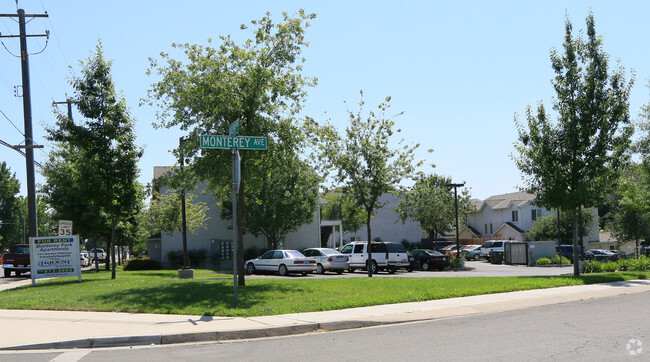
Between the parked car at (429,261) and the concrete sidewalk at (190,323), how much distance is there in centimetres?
2081

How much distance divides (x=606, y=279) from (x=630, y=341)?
11.8 m

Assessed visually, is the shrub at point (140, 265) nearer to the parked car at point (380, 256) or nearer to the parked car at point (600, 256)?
the parked car at point (380, 256)

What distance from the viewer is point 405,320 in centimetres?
1118

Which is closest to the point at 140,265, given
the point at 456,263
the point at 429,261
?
the point at 429,261

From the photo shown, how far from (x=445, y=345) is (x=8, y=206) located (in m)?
90.2

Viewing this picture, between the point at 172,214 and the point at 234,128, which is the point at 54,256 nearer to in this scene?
the point at 234,128

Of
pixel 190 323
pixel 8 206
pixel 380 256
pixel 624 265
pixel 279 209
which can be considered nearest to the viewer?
pixel 190 323

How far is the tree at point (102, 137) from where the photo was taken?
20.9m

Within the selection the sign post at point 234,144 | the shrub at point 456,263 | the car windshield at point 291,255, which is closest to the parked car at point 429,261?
the shrub at point 456,263

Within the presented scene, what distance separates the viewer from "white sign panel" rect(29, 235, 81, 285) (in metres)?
19.9

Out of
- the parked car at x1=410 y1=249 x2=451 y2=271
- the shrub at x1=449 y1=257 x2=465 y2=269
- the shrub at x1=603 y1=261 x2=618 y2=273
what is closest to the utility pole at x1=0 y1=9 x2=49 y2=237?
the parked car at x1=410 y1=249 x2=451 y2=271

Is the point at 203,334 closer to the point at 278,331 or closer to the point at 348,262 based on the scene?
the point at 278,331

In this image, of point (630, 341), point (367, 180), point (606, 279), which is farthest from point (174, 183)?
point (606, 279)

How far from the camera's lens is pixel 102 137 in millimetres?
21062
